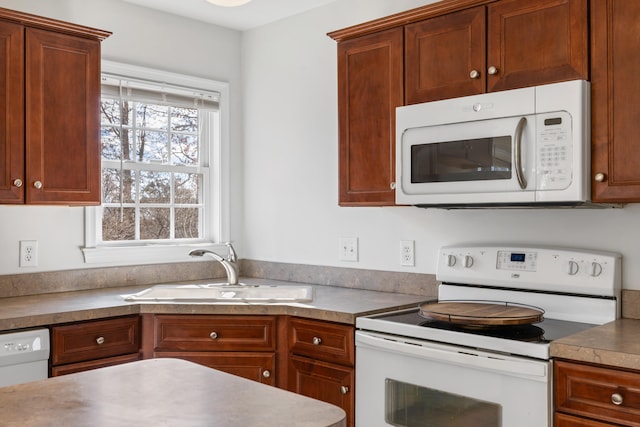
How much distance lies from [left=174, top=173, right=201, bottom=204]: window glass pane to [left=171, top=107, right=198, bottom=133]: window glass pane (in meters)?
0.27

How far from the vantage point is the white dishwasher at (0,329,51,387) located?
7.37ft

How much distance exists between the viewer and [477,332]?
6.92 ft

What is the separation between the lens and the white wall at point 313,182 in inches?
109

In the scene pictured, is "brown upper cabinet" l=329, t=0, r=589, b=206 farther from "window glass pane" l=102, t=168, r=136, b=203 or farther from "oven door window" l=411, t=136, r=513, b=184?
"window glass pane" l=102, t=168, r=136, b=203

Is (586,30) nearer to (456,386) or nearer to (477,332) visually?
(477,332)

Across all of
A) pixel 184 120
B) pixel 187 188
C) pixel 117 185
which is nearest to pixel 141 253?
pixel 117 185

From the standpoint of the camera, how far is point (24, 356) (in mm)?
2295

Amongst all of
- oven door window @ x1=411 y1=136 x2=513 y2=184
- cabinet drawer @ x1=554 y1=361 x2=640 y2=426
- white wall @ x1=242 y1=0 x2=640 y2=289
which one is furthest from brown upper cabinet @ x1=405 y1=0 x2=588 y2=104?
cabinet drawer @ x1=554 y1=361 x2=640 y2=426

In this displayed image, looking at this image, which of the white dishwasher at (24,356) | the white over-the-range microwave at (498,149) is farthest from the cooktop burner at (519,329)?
the white dishwasher at (24,356)

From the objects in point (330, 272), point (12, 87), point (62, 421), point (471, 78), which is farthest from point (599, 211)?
point (12, 87)

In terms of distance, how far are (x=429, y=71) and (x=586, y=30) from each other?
2.11 ft

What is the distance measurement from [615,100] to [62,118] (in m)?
2.24

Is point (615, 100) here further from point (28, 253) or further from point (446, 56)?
point (28, 253)

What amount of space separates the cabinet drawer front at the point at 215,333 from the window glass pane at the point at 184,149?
1.25 meters
